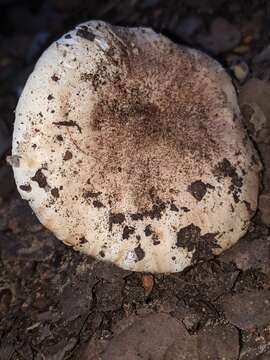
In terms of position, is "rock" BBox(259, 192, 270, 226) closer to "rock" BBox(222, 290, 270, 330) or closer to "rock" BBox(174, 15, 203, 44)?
"rock" BBox(222, 290, 270, 330)

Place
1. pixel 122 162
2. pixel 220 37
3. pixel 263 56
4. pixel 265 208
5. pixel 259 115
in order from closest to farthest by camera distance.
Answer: pixel 122 162, pixel 265 208, pixel 259 115, pixel 263 56, pixel 220 37

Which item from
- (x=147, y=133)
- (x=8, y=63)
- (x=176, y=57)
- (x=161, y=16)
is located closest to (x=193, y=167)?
(x=147, y=133)

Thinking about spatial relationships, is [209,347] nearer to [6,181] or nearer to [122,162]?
[122,162]

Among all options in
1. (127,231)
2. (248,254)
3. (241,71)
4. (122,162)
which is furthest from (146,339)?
(241,71)

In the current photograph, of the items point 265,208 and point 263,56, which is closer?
point 265,208

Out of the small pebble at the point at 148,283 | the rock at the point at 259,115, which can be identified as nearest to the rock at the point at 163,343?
the small pebble at the point at 148,283

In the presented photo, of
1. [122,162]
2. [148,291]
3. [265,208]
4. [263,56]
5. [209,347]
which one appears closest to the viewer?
[209,347]

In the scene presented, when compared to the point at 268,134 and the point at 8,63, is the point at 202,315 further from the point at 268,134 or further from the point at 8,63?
the point at 8,63
